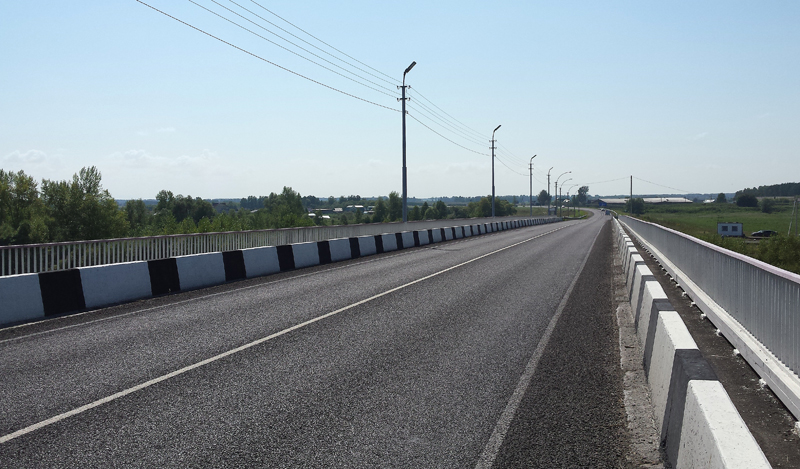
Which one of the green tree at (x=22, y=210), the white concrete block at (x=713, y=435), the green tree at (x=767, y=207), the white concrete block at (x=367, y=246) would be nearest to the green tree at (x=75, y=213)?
the green tree at (x=22, y=210)

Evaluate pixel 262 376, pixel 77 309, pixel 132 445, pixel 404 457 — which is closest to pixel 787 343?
pixel 404 457

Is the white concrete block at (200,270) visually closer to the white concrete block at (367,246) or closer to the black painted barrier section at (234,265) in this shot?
the black painted barrier section at (234,265)

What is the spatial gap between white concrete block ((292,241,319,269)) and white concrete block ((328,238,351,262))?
1075 mm

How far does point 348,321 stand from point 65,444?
485cm

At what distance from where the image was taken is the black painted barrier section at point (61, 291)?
9.79 meters

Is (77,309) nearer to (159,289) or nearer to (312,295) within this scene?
(159,289)

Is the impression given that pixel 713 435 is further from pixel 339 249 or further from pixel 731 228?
pixel 731 228

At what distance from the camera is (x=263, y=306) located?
33.6ft

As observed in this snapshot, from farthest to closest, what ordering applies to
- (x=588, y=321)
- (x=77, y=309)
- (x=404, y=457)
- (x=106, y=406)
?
(x=77, y=309) < (x=588, y=321) < (x=106, y=406) < (x=404, y=457)

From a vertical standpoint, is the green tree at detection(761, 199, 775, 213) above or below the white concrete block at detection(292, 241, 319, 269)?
below

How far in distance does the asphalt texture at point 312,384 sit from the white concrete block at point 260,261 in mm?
4163

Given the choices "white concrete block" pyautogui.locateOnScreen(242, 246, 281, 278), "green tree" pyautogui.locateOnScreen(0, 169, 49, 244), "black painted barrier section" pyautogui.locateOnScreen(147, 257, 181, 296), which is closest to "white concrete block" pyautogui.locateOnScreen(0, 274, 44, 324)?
"black painted barrier section" pyautogui.locateOnScreen(147, 257, 181, 296)

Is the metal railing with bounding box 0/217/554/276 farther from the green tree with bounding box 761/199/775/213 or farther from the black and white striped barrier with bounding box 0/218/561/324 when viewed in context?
the green tree with bounding box 761/199/775/213

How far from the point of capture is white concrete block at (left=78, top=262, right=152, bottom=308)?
415 inches
